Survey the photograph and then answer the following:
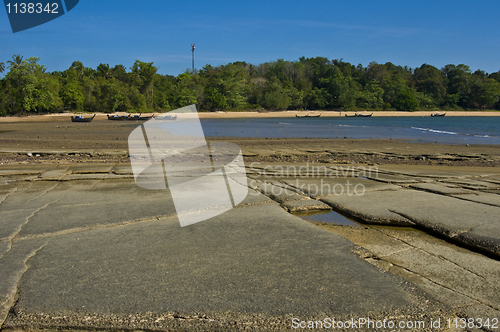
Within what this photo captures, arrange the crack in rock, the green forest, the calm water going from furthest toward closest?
the green forest → the calm water → the crack in rock

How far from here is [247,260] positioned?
2.81m

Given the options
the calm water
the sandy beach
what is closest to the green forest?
the calm water

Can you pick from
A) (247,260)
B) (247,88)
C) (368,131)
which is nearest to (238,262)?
(247,260)

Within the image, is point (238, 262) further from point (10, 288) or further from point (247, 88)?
point (247, 88)

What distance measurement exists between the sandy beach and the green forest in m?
65.1

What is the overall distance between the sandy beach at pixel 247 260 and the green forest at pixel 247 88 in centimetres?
6510

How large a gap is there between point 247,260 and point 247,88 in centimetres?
10478

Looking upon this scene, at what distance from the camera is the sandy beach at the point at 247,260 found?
2.07m

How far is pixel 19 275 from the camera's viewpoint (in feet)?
8.27

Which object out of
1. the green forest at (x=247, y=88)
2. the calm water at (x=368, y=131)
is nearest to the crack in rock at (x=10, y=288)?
the calm water at (x=368, y=131)

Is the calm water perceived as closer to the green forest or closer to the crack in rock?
the crack in rock

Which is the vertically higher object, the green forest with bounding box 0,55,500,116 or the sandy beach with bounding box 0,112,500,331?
the green forest with bounding box 0,55,500,116

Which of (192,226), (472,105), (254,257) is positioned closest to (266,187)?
(192,226)

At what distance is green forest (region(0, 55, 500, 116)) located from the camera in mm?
61781
